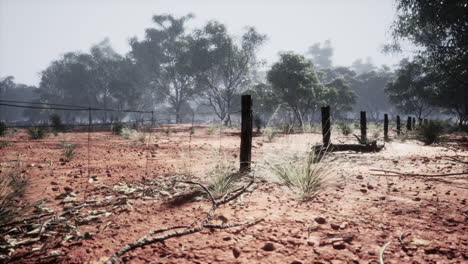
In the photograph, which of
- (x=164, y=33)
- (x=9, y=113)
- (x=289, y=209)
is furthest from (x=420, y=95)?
(x=9, y=113)

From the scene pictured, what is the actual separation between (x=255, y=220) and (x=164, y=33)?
3761 cm


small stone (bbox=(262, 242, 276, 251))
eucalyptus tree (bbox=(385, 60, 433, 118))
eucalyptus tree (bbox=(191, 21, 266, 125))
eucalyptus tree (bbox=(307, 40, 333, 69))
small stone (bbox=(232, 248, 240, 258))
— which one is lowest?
small stone (bbox=(232, 248, 240, 258))

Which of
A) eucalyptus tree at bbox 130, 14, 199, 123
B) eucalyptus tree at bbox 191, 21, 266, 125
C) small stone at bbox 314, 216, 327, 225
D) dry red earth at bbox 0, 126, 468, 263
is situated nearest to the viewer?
dry red earth at bbox 0, 126, 468, 263

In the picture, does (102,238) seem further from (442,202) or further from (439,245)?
(442,202)

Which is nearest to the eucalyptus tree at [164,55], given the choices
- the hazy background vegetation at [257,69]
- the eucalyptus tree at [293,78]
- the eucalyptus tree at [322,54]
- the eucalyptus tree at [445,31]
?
the hazy background vegetation at [257,69]

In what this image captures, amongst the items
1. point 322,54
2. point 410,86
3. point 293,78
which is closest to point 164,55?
point 293,78

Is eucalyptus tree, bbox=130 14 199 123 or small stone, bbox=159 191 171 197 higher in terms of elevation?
eucalyptus tree, bbox=130 14 199 123

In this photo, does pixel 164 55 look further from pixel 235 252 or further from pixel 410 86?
pixel 235 252

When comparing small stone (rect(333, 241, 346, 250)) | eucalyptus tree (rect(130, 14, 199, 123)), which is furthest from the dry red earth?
eucalyptus tree (rect(130, 14, 199, 123))

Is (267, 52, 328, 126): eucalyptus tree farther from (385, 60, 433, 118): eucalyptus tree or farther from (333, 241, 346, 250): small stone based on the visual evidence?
(333, 241, 346, 250): small stone

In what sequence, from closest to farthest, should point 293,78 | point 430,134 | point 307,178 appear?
1. point 307,178
2. point 430,134
3. point 293,78

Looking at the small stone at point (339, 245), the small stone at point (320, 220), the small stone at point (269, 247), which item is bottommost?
the small stone at point (269, 247)

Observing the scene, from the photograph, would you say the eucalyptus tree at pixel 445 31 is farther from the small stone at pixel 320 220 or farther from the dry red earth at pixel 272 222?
the small stone at pixel 320 220

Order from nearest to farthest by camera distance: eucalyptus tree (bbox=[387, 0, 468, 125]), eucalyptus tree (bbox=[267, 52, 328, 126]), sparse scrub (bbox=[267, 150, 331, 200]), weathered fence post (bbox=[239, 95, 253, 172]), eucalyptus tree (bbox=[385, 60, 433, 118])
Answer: sparse scrub (bbox=[267, 150, 331, 200]) → weathered fence post (bbox=[239, 95, 253, 172]) → eucalyptus tree (bbox=[387, 0, 468, 125]) → eucalyptus tree (bbox=[267, 52, 328, 126]) → eucalyptus tree (bbox=[385, 60, 433, 118])
